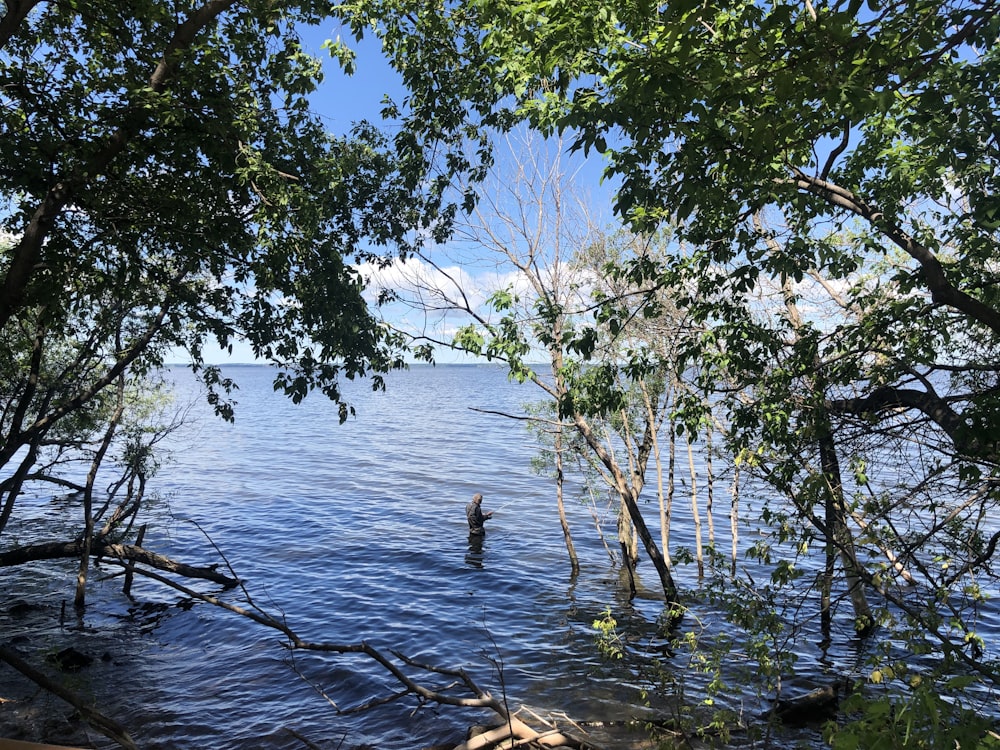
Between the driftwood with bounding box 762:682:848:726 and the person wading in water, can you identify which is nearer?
the driftwood with bounding box 762:682:848:726

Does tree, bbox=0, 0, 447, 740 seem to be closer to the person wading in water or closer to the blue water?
the blue water

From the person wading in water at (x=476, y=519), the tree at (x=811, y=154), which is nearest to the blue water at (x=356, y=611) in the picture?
the person wading in water at (x=476, y=519)

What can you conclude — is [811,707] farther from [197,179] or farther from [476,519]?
[476,519]

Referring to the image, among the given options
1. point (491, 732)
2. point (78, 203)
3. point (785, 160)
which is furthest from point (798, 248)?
point (78, 203)

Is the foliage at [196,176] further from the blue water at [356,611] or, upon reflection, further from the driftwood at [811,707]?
the driftwood at [811,707]

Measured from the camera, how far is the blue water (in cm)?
1109

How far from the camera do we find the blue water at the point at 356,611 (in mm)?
11094

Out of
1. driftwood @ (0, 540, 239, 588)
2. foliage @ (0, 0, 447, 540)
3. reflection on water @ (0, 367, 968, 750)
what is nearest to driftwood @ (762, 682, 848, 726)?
reflection on water @ (0, 367, 968, 750)

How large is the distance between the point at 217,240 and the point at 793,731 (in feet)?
36.7

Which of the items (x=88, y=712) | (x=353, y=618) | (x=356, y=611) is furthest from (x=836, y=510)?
(x=356, y=611)

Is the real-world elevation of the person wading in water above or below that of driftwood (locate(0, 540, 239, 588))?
below

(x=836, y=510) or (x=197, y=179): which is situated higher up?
(x=197, y=179)

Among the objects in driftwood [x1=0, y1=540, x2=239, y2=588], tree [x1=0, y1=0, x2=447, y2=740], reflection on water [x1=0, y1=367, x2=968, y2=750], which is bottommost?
reflection on water [x1=0, y1=367, x2=968, y2=750]

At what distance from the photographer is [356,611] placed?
16.4 metres
